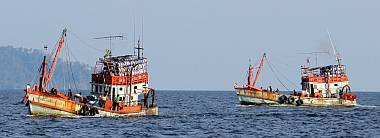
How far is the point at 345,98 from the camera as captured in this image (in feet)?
396

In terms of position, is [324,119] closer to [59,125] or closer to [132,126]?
[132,126]

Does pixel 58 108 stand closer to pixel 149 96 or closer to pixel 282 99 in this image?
pixel 149 96

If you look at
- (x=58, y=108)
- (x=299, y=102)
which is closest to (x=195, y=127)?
(x=58, y=108)

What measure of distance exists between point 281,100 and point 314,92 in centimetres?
585

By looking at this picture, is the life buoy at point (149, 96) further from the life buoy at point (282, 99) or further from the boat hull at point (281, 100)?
the life buoy at point (282, 99)

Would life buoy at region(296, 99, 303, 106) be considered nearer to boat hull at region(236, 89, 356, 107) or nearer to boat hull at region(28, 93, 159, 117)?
boat hull at region(236, 89, 356, 107)

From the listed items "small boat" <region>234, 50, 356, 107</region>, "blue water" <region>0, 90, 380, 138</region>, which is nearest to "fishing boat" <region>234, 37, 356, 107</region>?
"small boat" <region>234, 50, 356, 107</region>

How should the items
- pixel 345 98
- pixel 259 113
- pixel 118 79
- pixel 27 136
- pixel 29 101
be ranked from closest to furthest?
1. pixel 27 136
2. pixel 29 101
3. pixel 118 79
4. pixel 259 113
5. pixel 345 98

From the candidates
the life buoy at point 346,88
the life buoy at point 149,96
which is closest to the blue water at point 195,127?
the life buoy at point 149,96

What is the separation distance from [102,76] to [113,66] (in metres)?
1.63

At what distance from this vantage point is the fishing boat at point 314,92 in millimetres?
118812

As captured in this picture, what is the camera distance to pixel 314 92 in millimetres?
121750

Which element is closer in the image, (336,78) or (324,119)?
(324,119)

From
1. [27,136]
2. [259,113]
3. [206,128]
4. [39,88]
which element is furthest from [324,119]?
A: [27,136]
